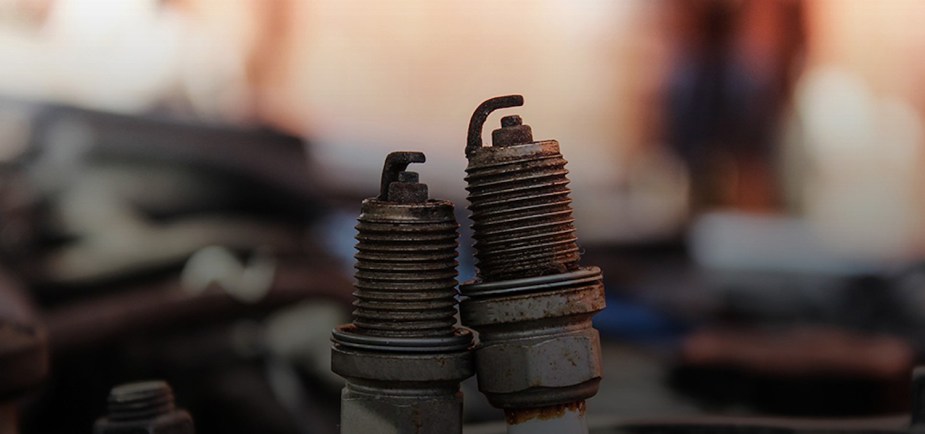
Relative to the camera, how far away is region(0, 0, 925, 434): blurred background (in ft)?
8.41

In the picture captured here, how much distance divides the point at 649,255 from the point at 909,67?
128 cm

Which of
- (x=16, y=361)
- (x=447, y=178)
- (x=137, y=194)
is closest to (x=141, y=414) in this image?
(x=16, y=361)

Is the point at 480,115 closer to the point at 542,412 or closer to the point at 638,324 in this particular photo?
the point at 542,412

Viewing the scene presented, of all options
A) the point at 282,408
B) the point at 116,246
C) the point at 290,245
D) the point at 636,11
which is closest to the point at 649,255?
the point at 636,11

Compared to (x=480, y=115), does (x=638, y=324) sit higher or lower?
lower

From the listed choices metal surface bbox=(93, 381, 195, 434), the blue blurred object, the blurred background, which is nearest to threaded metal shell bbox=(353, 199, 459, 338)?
metal surface bbox=(93, 381, 195, 434)

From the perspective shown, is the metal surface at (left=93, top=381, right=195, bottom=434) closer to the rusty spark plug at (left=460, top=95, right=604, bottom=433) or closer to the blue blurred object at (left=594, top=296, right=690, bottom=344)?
the rusty spark plug at (left=460, top=95, right=604, bottom=433)

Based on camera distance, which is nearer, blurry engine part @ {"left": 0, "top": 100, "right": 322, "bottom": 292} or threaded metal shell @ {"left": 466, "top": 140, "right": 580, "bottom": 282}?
threaded metal shell @ {"left": 466, "top": 140, "right": 580, "bottom": 282}

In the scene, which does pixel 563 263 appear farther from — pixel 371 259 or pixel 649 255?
pixel 649 255

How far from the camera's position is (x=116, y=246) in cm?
277

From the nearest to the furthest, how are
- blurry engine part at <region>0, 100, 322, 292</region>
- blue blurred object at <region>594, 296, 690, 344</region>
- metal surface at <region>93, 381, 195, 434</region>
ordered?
metal surface at <region>93, 381, 195, 434</region> → blurry engine part at <region>0, 100, 322, 292</region> → blue blurred object at <region>594, 296, 690, 344</region>

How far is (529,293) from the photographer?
729 millimetres

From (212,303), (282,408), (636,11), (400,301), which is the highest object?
(636,11)

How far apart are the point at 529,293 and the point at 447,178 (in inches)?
98.4
